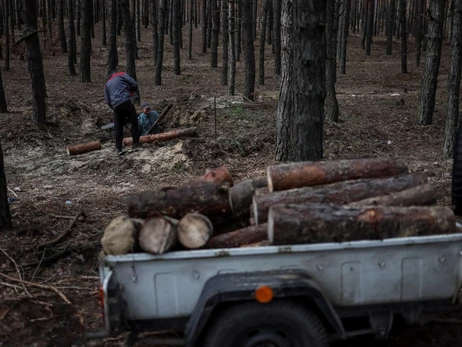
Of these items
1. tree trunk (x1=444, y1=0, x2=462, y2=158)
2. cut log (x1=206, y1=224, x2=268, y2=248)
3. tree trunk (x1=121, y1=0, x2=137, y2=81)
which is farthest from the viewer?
tree trunk (x1=121, y1=0, x2=137, y2=81)

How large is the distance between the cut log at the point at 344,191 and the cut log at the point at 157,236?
81cm

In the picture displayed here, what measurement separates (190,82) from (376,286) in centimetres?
2050

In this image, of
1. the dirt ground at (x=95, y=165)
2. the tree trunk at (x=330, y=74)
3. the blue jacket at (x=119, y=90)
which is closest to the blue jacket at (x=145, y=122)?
the dirt ground at (x=95, y=165)

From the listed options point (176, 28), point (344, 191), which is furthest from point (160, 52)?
point (344, 191)

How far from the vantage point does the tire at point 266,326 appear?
336cm

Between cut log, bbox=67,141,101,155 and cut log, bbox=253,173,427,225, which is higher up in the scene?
cut log, bbox=253,173,427,225

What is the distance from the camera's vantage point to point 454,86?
1006 centimetres

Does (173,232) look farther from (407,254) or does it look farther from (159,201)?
(407,254)

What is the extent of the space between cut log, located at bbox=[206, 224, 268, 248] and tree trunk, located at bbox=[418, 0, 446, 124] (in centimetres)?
1040

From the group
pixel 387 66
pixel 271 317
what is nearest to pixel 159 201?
pixel 271 317

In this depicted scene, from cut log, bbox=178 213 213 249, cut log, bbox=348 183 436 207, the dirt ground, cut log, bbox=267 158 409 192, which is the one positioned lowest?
the dirt ground

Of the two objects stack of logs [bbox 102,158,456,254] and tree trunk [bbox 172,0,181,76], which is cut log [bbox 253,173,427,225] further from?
tree trunk [bbox 172,0,181,76]

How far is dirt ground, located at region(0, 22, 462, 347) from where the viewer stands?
4766mm

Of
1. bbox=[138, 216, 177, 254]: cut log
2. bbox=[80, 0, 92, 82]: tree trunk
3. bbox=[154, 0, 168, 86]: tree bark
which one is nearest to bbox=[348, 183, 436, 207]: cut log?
bbox=[138, 216, 177, 254]: cut log
